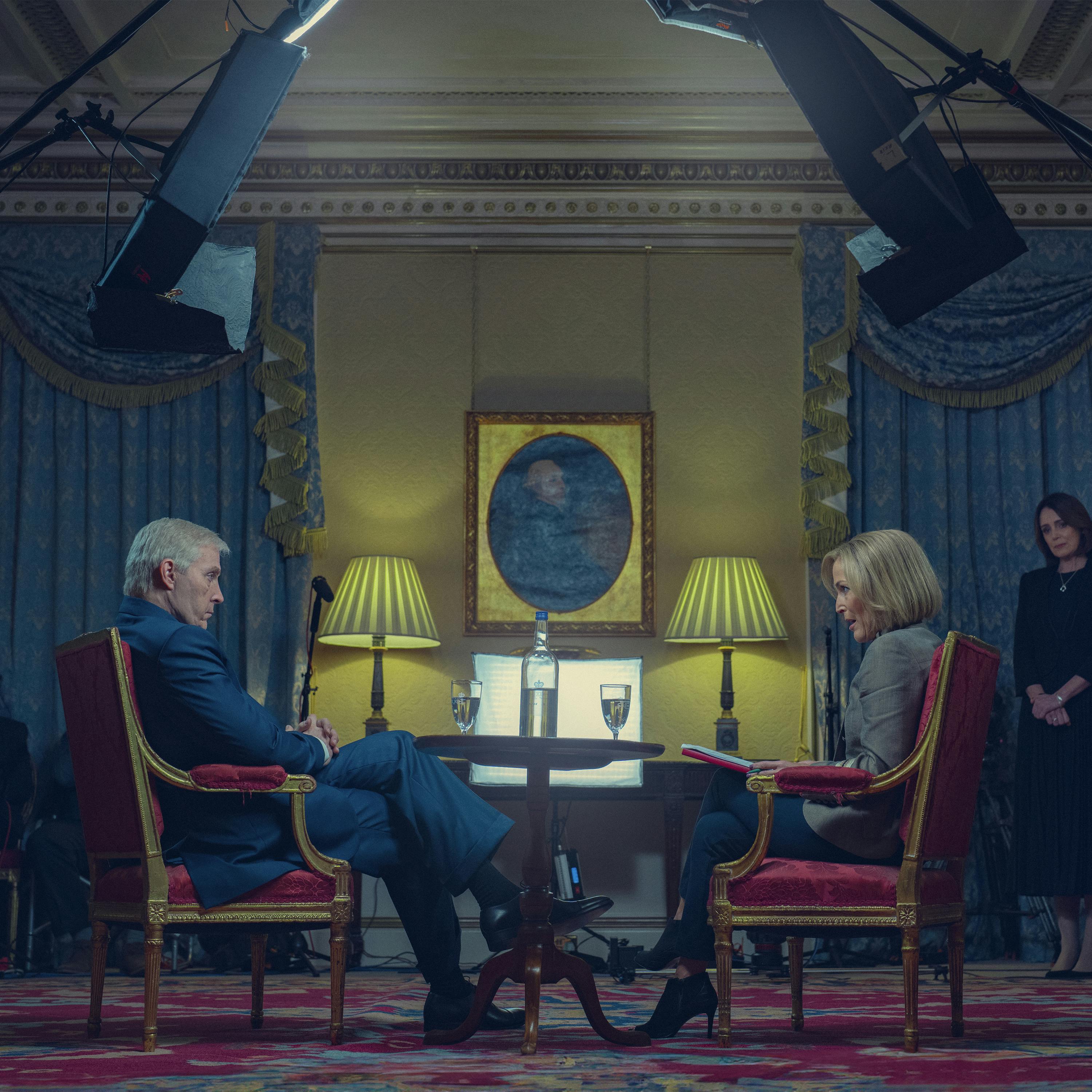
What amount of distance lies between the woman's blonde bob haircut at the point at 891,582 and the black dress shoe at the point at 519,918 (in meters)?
0.83

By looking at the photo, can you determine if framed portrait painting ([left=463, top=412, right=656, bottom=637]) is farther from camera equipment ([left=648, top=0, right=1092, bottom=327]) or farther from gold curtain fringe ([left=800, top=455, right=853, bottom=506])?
camera equipment ([left=648, top=0, right=1092, bottom=327])

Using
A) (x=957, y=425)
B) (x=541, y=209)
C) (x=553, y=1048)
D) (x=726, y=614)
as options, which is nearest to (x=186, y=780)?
(x=553, y=1048)

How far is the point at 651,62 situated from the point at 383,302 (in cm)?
147

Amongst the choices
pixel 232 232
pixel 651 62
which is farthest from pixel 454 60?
pixel 232 232

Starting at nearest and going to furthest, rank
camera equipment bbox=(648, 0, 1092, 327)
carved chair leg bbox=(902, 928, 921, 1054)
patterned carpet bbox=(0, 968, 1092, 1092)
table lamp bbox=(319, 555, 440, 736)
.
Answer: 1. patterned carpet bbox=(0, 968, 1092, 1092)
2. carved chair leg bbox=(902, 928, 921, 1054)
3. camera equipment bbox=(648, 0, 1092, 327)
4. table lamp bbox=(319, 555, 440, 736)

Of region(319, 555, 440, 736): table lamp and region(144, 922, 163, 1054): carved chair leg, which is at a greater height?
region(319, 555, 440, 736): table lamp

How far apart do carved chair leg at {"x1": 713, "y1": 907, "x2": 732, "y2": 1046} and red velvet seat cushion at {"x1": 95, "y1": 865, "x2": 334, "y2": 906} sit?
782mm

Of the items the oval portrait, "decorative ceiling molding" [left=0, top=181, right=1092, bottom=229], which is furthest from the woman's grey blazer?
→ "decorative ceiling molding" [left=0, top=181, right=1092, bottom=229]

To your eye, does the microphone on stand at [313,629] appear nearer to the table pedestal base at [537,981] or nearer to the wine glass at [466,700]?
the wine glass at [466,700]

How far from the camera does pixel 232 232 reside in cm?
512

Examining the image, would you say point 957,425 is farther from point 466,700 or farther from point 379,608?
point 466,700

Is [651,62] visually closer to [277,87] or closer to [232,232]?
[232,232]

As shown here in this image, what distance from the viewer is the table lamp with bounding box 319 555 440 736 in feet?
14.9

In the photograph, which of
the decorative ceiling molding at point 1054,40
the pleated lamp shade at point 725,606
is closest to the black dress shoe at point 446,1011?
the pleated lamp shade at point 725,606
